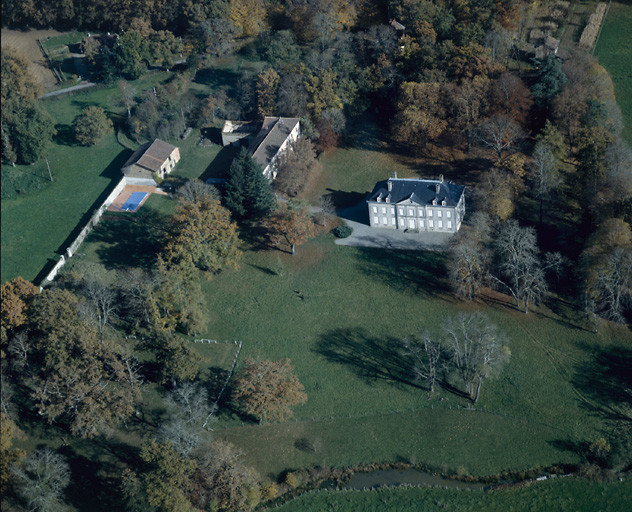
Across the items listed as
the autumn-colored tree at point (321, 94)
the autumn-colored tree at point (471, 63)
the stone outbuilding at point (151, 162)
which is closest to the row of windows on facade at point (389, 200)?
the autumn-colored tree at point (321, 94)

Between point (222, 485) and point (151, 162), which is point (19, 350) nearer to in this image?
point (222, 485)

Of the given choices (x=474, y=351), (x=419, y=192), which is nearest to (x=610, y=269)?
(x=474, y=351)

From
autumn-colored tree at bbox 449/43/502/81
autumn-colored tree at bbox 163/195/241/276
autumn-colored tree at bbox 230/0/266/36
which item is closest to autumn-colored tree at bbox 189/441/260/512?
autumn-colored tree at bbox 163/195/241/276

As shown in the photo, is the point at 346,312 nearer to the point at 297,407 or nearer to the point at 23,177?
the point at 297,407

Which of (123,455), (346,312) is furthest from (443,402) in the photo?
(123,455)

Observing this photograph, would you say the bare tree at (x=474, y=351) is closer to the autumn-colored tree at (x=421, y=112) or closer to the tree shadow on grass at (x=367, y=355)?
the tree shadow on grass at (x=367, y=355)

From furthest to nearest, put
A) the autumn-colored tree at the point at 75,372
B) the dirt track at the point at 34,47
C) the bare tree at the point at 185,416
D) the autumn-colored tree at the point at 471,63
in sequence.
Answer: the dirt track at the point at 34,47, the autumn-colored tree at the point at 471,63, the autumn-colored tree at the point at 75,372, the bare tree at the point at 185,416
